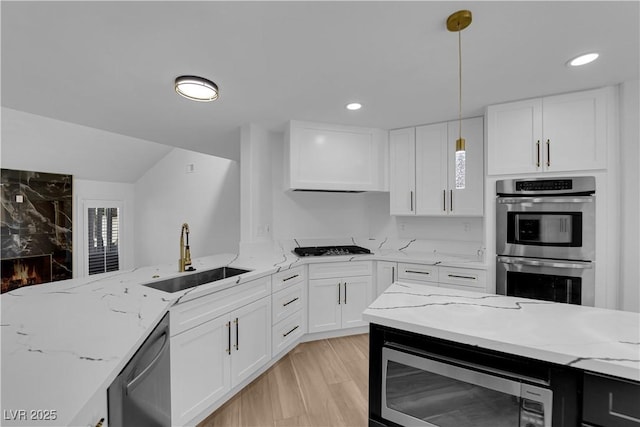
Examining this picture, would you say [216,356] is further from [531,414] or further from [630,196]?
[630,196]

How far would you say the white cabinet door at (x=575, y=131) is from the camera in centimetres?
195

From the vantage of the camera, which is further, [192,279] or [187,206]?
[187,206]

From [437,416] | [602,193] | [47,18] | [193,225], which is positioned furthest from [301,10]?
[193,225]

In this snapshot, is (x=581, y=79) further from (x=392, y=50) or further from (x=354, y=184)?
(x=354, y=184)

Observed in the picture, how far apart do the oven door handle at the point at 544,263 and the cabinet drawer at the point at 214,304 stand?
2.05 m

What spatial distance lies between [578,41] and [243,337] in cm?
275

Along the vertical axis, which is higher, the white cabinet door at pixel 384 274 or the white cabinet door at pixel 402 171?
the white cabinet door at pixel 402 171

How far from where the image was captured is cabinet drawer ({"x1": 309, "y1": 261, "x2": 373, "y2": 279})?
2.70 metres

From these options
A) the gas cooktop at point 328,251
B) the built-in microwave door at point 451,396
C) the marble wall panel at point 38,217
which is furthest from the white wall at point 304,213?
the marble wall panel at point 38,217

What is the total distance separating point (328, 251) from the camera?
299 cm

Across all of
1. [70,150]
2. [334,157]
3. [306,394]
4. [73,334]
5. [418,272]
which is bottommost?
[306,394]

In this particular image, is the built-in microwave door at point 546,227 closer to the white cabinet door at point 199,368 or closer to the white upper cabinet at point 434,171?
A: the white upper cabinet at point 434,171

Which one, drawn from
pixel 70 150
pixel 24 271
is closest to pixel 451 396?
pixel 70 150

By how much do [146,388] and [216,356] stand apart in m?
0.68
